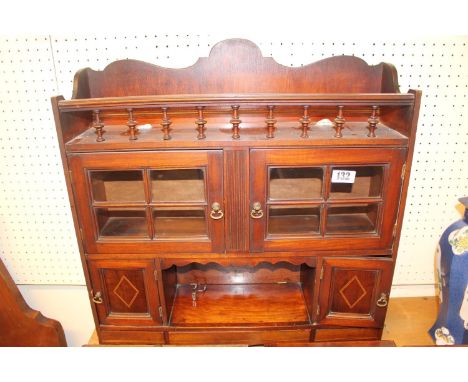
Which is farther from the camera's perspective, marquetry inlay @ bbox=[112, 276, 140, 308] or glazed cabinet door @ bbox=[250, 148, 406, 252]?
marquetry inlay @ bbox=[112, 276, 140, 308]

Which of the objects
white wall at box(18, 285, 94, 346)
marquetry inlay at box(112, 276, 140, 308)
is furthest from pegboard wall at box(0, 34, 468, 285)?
marquetry inlay at box(112, 276, 140, 308)

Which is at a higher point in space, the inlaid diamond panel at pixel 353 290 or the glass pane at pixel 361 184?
the glass pane at pixel 361 184

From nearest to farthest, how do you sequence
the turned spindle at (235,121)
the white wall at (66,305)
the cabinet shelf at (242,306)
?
the turned spindle at (235,121) < the cabinet shelf at (242,306) < the white wall at (66,305)

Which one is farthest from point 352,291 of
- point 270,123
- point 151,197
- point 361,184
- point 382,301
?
point 151,197

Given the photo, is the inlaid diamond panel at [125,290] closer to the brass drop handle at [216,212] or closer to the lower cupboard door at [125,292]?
the lower cupboard door at [125,292]

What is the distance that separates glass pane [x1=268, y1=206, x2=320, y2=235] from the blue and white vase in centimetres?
50

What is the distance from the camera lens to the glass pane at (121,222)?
4.26 feet

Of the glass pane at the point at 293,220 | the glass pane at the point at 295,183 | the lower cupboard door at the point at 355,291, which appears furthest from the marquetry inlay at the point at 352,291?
the glass pane at the point at 295,183

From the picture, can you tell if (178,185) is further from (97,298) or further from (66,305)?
(66,305)

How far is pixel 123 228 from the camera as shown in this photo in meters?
1.33

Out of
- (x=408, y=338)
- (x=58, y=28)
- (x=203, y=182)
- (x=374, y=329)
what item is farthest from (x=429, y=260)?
(x=58, y=28)

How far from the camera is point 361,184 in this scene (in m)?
1.27

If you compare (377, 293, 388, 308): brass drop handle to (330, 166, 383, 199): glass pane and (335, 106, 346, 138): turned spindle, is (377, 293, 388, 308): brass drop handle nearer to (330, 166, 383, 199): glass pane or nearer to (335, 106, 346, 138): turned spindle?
(330, 166, 383, 199): glass pane

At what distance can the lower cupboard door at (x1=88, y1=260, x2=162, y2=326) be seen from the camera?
131 centimetres
